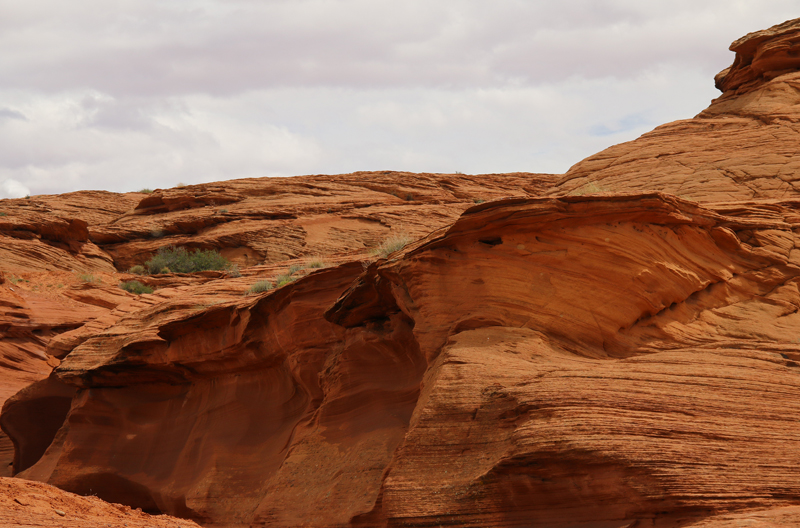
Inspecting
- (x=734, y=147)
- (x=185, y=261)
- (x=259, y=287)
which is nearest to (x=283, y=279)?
(x=259, y=287)

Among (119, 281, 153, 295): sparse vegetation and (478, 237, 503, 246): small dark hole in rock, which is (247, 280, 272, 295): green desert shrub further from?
(119, 281, 153, 295): sparse vegetation

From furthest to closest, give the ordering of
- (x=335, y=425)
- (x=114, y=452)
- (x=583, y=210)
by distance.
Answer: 1. (x=114, y=452)
2. (x=335, y=425)
3. (x=583, y=210)

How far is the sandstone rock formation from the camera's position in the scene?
679 centimetres

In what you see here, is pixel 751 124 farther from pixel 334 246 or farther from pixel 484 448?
pixel 334 246

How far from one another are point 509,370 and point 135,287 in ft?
65.5

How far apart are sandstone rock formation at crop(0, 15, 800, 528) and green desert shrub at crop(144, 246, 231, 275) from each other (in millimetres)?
9493

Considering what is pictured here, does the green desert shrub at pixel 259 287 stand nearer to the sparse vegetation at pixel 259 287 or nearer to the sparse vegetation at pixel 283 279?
the sparse vegetation at pixel 259 287

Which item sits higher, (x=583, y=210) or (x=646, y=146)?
(x=646, y=146)

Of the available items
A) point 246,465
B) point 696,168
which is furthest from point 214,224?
point 696,168

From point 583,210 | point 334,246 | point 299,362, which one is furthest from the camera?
point 334,246

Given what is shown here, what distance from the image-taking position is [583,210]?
357 inches

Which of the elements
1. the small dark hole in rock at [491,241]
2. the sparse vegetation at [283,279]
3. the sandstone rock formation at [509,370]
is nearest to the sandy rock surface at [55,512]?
the sandstone rock formation at [509,370]

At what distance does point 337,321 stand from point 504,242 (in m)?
3.57

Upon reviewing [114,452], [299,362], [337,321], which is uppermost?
[337,321]
